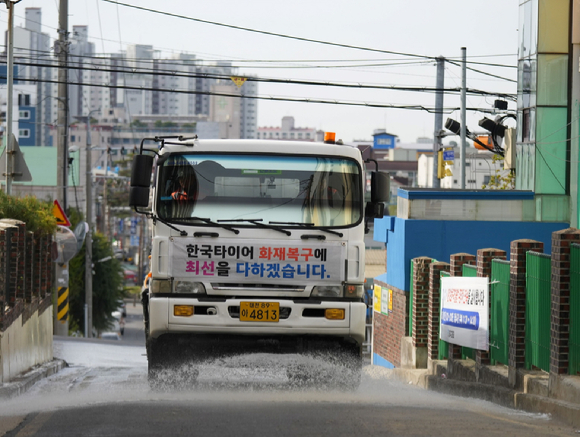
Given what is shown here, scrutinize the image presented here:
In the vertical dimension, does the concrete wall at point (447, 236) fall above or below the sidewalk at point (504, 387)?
above

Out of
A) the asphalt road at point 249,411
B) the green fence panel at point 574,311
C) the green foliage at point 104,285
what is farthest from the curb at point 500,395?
the green foliage at point 104,285

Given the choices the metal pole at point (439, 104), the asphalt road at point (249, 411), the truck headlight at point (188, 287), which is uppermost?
Result: the metal pole at point (439, 104)

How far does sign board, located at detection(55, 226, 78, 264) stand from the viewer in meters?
25.2

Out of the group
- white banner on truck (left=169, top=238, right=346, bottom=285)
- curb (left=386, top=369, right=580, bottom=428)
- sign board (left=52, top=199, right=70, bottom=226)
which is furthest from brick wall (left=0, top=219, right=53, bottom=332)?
curb (left=386, top=369, right=580, bottom=428)

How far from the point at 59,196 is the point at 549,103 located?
1368 cm

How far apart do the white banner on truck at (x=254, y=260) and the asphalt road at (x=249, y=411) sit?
4.17 feet

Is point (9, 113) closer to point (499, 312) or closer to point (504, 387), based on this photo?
point (499, 312)

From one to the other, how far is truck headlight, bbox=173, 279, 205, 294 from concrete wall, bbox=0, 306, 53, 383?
3.13 m

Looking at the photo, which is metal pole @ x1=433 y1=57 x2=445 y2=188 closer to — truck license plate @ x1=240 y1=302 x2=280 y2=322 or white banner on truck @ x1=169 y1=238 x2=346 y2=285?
white banner on truck @ x1=169 y1=238 x2=346 y2=285

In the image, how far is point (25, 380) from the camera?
44.9ft

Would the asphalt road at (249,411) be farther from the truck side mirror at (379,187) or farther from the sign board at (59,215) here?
the sign board at (59,215)

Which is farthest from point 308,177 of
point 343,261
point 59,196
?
point 59,196

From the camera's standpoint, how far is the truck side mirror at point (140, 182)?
10.6 metres

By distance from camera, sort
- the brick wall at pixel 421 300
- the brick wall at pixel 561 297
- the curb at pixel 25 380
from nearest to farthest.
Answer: the brick wall at pixel 561 297
the curb at pixel 25 380
the brick wall at pixel 421 300
